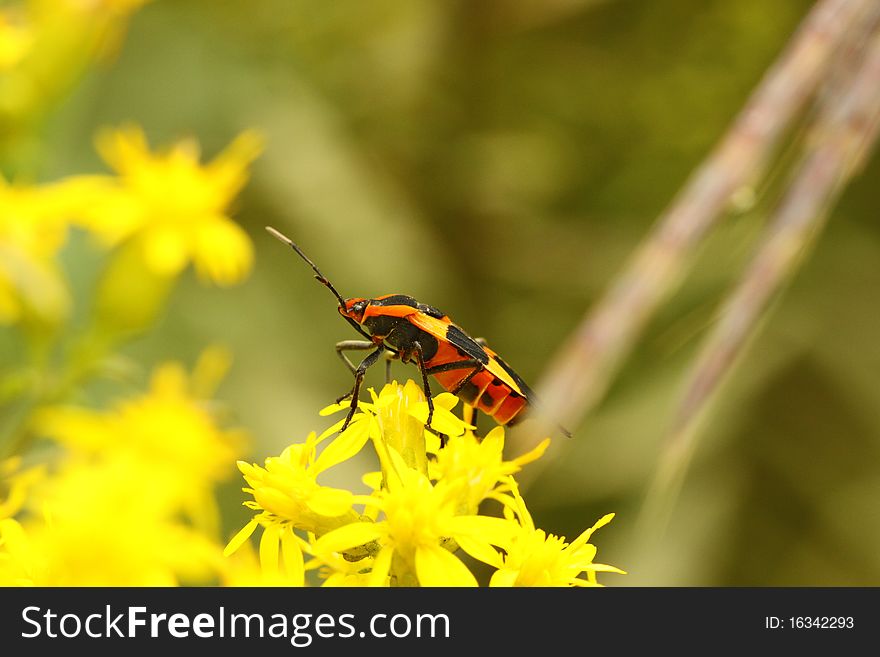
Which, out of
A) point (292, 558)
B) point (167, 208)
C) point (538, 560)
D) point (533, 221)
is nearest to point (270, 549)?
point (292, 558)

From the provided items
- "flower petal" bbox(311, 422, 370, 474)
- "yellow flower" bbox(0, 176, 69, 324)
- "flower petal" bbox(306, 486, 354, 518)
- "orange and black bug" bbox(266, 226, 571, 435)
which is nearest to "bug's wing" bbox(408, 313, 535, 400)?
"orange and black bug" bbox(266, 226, 571, 435)

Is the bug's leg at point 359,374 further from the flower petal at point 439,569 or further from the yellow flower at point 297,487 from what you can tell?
the flower petal at point 439,569

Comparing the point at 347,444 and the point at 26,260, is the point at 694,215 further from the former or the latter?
the point at 26,260

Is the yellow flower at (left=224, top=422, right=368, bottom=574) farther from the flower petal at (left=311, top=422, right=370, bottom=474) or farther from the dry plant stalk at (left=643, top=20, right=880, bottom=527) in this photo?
the dry plant stalk at (left=643, top=20, right=880, bottom=527)

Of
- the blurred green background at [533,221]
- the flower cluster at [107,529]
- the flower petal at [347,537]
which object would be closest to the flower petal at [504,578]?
the flower petal at [347,537]
